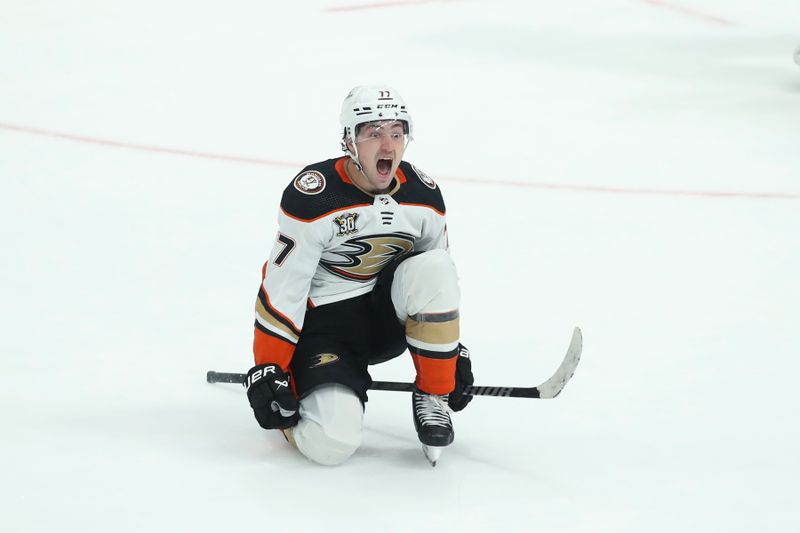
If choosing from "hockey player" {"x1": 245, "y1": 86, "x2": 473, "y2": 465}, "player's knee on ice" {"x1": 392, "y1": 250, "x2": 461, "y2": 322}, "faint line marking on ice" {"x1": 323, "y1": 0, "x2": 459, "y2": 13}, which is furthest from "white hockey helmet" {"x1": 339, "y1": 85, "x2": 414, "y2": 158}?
"faint line marking on ice" {"x1": 323, "y1": 0, "x2": 459, "y2": 13}

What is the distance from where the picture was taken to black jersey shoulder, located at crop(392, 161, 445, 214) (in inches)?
95.6

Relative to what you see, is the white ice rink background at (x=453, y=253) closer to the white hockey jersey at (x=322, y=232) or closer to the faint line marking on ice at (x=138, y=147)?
the faint line marking on ice at (x=138, y=147)

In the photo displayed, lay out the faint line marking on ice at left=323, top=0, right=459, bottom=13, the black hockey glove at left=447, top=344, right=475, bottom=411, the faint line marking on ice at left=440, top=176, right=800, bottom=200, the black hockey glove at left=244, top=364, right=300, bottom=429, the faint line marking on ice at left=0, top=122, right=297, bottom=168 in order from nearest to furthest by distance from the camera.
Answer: the black hockey glove at left=244, top=364, right=300, bottom=429 → the black hockey glove at left=447, top=344, right=475, bottom=411 → the faint line marking on ice at left=440, top=176, right=800, bottom=200 → the faint line marking on ice at left=0, top=122, right=297, bottom=168 → the faint line marking on ice at left=323, top=0, right=459, bottom=13

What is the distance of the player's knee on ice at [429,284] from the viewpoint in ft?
7.75

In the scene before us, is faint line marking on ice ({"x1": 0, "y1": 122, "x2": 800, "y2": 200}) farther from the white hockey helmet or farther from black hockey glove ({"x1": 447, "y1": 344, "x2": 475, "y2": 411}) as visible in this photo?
the white hockey helmet

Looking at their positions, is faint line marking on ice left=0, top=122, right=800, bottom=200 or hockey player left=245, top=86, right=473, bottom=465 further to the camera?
faint line marking on ice left=0, top=122, right=800, bottom=200

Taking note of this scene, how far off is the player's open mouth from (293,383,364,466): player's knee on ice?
463mm

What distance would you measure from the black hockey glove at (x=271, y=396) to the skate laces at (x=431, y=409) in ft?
0.88

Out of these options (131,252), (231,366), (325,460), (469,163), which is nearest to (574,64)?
(469,163)

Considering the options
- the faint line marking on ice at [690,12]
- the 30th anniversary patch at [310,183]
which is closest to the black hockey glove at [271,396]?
the 30th anniversary patch at [310,183]

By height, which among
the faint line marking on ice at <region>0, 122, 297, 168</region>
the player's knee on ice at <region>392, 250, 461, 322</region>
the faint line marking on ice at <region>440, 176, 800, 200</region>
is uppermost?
the player's knee on ice at <region>392, 250, 461, 322</region>

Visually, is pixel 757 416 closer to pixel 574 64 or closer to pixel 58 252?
pixel 58 252

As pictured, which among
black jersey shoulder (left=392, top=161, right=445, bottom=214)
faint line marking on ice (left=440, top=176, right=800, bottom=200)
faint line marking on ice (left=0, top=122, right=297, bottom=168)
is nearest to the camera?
black jersey shoulder (left=392, top=161, right=445, bottom=214)

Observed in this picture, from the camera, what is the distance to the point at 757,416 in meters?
2.71
